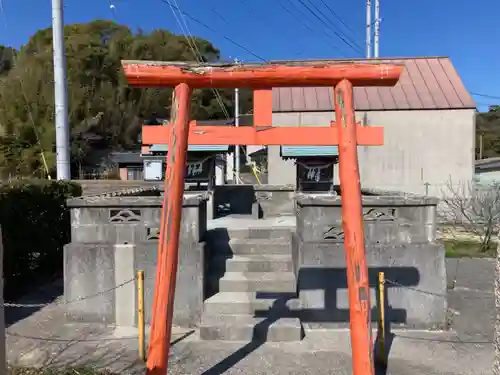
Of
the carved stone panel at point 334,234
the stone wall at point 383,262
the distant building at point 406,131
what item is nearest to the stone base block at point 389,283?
the stone wall at point 383,262

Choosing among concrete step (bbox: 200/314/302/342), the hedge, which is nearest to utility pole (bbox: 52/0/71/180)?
the hedge

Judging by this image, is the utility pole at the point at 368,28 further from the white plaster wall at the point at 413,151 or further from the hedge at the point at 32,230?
the hedge at the point at 32,230

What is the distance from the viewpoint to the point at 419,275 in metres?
6.43

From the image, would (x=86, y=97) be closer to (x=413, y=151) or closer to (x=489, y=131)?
(x=413, y=151)

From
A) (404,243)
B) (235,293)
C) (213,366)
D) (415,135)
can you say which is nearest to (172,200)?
(213,366)

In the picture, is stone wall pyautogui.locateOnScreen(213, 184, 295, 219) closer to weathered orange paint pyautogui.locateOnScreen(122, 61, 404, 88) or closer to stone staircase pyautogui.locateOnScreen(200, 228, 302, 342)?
stone staircase pyautogui.locateOnScreen(200, 228, 302, 342)

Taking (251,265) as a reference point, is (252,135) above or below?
above

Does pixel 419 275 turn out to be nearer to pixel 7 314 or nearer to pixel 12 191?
pixel 7 314

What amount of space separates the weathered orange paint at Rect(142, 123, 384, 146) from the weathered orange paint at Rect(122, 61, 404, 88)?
0.46m

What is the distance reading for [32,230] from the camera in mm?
8484

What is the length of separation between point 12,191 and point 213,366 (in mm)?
5000

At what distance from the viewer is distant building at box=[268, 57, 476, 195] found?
19.8 metres

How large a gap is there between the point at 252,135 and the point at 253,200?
7.64 metres

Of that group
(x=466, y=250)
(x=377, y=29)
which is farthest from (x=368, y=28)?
(x=466, y=250)
